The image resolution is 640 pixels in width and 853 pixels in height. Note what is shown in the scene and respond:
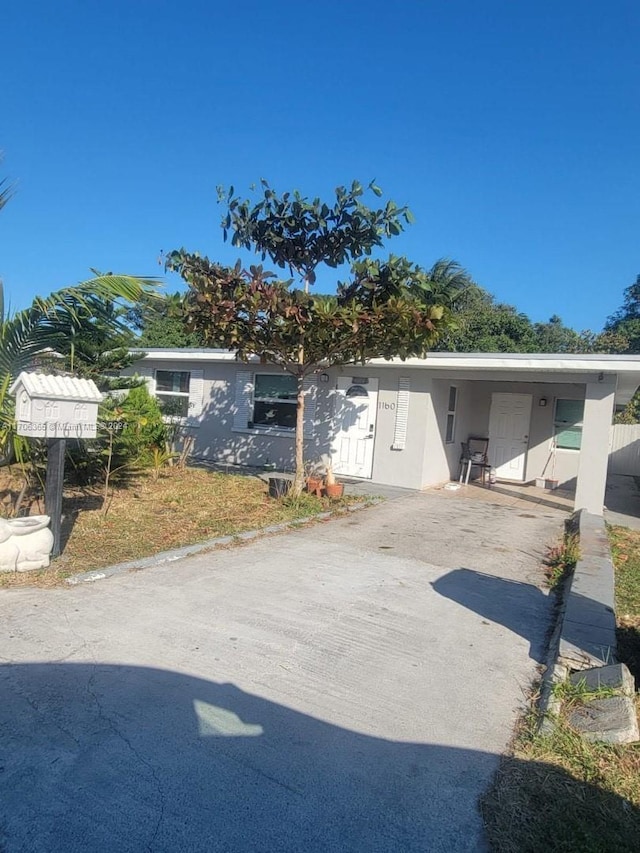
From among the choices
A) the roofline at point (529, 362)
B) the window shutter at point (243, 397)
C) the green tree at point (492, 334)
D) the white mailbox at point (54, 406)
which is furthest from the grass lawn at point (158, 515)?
the green tree at point (492, 334)

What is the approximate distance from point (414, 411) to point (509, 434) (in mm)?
3651

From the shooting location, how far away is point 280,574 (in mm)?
5859

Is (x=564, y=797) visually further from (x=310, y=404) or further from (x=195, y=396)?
(x=195, y=396)

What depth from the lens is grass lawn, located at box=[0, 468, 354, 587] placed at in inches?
239

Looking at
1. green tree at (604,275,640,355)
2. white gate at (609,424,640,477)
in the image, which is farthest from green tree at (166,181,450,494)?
green tree at (604,275,640,355)

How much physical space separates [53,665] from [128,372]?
13018 mm

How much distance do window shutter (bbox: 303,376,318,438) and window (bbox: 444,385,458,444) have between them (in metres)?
2.86

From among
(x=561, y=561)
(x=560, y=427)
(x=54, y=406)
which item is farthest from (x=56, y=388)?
(x=560, y=427)

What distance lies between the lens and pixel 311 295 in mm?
8570

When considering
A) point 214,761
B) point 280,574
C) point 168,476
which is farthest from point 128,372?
point 214,761

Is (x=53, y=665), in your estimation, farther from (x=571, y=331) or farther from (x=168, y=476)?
(x=571, y=331)

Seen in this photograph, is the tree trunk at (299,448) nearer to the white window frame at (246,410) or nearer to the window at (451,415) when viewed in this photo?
the white window frame at (246,410)

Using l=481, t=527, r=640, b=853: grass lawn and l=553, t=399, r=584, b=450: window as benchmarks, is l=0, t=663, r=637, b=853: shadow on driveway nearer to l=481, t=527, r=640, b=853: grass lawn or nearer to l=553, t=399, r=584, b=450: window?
l=481, t=527, r=640, b=853: grass lawn

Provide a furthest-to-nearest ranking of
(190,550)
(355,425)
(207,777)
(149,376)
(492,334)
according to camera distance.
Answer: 1. (492,334)
2. (149,376)
3. (355,425)
4. (190,550)
5. (207,777)
